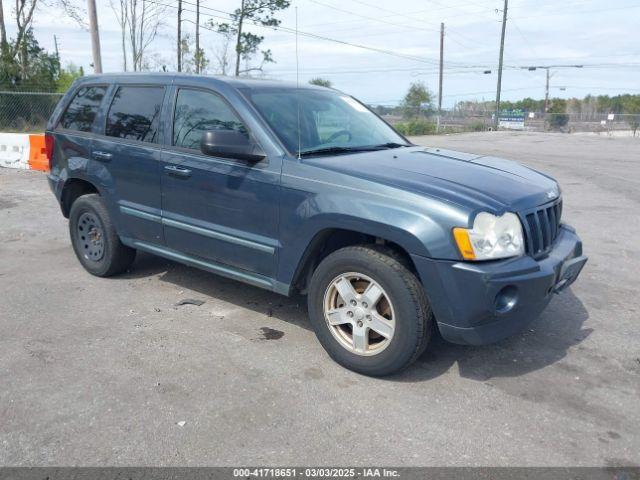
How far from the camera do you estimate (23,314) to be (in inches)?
182

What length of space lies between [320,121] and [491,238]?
71.8 inches

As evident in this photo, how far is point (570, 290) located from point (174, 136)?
370 cm

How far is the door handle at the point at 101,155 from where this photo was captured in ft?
16.4

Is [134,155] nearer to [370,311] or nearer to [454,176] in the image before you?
[370,311]

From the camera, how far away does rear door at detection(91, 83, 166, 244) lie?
15.4ft

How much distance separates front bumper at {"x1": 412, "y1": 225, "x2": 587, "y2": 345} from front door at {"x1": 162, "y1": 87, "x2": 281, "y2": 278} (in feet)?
3.95

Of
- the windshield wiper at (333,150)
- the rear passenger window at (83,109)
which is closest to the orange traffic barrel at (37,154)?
the rear passenger window at (83,109)

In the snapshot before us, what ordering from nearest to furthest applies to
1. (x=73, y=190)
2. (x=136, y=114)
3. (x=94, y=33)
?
1. (x=136, y=114)
2. (x=73, y=190)
3. (x=94, y=33)

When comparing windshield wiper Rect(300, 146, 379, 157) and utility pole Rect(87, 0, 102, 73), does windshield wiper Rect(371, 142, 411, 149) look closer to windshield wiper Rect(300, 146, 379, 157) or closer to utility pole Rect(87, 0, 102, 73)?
windshield wiper Rect(300, 146, 379, 157)

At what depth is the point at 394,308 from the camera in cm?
345

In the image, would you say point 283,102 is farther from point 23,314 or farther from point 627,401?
point 627,401

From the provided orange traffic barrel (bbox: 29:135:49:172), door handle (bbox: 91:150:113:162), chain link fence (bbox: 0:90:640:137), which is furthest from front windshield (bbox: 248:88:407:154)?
chain link fence (bbox: 0:90:640:137)

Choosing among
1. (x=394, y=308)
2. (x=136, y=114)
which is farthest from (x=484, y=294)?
(x=136, y=114)

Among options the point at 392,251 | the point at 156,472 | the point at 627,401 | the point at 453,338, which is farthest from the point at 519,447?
the point at 156,472
